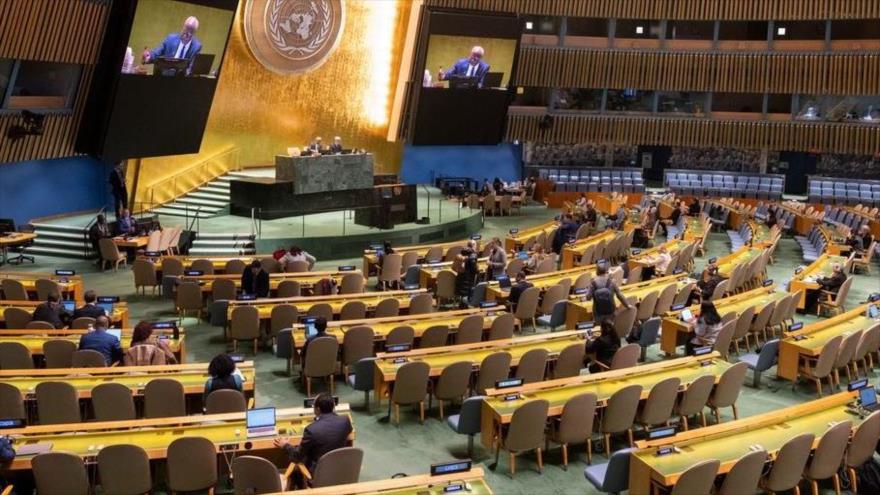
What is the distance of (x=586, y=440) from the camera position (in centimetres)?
799

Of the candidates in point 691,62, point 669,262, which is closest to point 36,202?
point 669,262

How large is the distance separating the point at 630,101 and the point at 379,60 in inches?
436

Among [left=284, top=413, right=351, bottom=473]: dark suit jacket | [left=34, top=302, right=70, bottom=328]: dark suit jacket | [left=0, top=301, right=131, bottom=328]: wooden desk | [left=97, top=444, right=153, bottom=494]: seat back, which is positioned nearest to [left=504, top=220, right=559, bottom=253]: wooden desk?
[left=0, top=301, right=131, bottom=328]: wooden desk

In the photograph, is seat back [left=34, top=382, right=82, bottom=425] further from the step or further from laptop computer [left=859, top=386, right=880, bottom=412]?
the step

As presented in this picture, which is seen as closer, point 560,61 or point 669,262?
point 669,262

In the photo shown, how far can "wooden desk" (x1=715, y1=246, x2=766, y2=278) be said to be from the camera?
15.3 m

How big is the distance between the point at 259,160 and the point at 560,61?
1263 cm

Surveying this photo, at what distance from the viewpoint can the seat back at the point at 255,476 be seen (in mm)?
5914

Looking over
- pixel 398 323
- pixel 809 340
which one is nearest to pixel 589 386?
pixel 398 323

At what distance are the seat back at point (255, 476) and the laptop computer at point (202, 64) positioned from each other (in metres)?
14.8

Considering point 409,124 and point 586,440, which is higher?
point 409,124

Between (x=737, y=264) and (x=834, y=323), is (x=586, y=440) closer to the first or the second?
(x=834, y=323)

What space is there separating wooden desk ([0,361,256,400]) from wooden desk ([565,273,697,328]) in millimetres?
5488

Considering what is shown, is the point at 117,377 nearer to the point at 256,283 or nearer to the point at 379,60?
the point at 256,283
